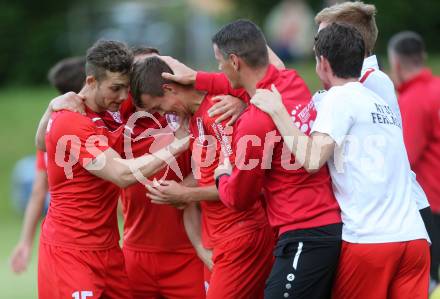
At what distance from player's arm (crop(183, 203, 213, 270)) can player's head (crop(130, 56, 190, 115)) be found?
69cm

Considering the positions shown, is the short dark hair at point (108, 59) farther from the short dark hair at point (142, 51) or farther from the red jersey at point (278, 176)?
the red jersey at point (278, 176)

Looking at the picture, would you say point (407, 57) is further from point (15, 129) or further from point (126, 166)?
point (15, 129)

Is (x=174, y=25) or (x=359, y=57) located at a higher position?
(x=174, y=25)

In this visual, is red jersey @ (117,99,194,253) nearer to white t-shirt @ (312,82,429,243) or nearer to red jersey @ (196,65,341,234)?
red jersey @ (196,65,341,234)

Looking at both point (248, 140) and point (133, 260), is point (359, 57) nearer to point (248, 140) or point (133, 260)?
point (248, 140)

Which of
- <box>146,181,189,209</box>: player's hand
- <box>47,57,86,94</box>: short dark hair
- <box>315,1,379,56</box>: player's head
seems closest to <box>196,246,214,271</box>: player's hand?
<box>146,181,189,209</box>: player's hand

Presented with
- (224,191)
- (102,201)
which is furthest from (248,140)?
(102,201)

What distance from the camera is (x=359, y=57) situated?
541 centimetres

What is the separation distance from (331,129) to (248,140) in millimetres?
494

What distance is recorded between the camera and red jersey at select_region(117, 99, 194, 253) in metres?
6.39

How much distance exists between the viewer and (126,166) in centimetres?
585

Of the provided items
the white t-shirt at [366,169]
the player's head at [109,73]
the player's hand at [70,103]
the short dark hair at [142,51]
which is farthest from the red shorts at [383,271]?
the short dark hair at [142,51]

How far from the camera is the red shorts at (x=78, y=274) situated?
5801mm

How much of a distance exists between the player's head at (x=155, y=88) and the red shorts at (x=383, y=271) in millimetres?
1559
